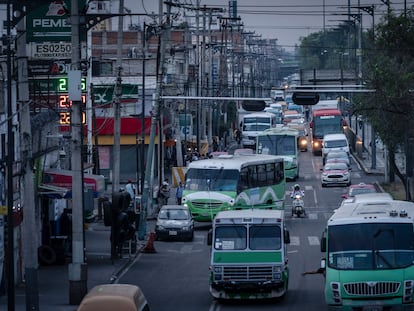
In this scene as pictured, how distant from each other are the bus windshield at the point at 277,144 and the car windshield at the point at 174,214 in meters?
29.4

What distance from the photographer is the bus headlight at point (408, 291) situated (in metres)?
27.2

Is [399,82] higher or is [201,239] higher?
[399,82]

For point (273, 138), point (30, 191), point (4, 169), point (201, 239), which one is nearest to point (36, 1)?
point (30, 191)

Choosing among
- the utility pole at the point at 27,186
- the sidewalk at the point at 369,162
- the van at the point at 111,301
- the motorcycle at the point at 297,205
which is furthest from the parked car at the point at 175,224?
the sidewalk at the point at 369,162

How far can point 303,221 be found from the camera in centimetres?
5753

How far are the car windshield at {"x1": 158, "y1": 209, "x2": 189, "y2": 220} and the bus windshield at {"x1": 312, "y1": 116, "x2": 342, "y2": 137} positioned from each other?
2001 inches

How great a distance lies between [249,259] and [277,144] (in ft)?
160

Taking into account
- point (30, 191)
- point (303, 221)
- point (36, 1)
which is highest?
point (36, 1)

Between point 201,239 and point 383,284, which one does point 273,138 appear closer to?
point 201,239

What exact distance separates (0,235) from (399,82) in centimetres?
2854

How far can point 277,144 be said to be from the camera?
262 ft

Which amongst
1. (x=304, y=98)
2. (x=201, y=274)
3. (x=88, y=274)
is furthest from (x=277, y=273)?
(x=304, y=98)

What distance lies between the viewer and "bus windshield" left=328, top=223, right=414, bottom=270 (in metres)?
27.8

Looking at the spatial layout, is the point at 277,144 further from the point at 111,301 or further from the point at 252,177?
the point at 111,301
